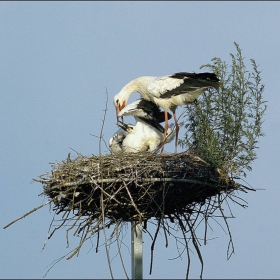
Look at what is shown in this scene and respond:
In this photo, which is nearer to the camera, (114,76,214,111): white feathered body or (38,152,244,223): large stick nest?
(38,152,244,223): large stick nest

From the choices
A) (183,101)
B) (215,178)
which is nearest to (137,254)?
(215,178)

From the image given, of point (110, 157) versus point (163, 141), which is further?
point (163, 141)

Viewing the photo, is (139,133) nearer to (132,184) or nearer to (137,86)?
(137,86)

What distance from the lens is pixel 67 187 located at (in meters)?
6.82

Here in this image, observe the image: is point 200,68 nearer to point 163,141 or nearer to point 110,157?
point 163,141

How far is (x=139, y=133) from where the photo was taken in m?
7.75

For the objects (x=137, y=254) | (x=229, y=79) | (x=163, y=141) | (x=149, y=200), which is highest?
(x=229, y=79)

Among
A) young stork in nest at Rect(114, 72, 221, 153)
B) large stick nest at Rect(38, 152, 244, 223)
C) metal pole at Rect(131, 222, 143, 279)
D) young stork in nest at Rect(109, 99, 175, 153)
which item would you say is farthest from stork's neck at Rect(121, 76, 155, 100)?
metal pole at Rect(131, 222, 143, 279)

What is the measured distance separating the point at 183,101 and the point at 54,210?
188cm

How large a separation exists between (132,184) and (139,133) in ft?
3.62

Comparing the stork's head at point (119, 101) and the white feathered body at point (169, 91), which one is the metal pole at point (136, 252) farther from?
the stork's head at point (119, 101)

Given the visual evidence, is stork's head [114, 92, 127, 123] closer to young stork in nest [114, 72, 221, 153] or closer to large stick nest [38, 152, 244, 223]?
young stork in nest [114, 72, 221, 153]

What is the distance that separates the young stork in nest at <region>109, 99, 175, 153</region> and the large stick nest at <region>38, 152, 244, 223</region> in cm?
62

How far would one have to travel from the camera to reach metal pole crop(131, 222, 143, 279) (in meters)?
6.80
